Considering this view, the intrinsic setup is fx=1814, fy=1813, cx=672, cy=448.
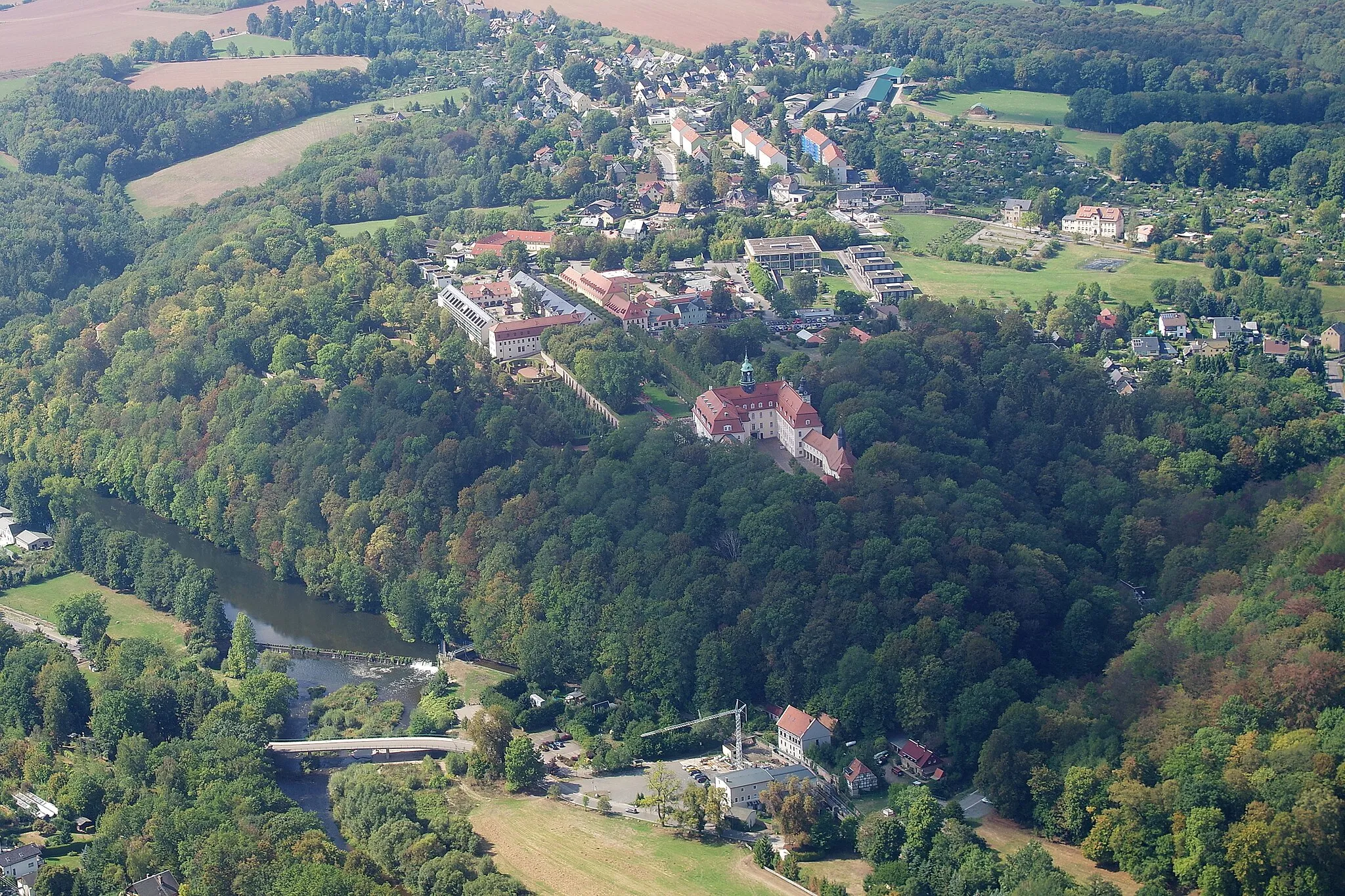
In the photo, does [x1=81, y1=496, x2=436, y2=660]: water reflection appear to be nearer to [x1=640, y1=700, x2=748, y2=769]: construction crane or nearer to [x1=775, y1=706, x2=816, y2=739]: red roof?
[x1=640, y1=700, x2=748, y2=769]: construction crane

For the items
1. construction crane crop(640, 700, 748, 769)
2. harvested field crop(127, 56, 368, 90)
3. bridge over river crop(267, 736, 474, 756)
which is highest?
harvested field crop(127, 56, 368, 90)

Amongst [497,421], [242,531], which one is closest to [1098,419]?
[497,421]

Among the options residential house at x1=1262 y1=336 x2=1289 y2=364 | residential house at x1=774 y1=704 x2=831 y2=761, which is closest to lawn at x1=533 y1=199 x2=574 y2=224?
residential house at x1=1262 y1=336 x2=1289 y2=364

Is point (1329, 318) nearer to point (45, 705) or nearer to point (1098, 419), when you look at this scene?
point (1098, 419)

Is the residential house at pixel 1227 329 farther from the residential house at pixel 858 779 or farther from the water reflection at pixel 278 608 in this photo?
the water reflection at pixel 278 608

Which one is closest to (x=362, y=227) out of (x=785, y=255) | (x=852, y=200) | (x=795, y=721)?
(x=785, y=255)

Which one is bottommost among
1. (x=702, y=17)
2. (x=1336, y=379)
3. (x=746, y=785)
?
(x=746, y=785)

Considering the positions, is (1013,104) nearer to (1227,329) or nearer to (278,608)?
(1227,329)

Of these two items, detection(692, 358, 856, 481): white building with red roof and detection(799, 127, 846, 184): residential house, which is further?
detection(799, 127, 846, 184): residential house
